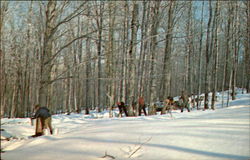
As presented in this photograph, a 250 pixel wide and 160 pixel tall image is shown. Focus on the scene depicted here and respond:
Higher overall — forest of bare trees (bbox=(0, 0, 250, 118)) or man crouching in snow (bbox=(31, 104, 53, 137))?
forest of bare trees (bbox=(0, 0, 250, 118))

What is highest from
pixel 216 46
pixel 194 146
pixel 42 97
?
pixel 216 46

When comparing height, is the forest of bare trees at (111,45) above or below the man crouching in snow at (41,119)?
above

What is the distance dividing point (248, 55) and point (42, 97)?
22.6 meters

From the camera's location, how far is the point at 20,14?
19.7m

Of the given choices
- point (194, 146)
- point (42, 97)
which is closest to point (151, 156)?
point (194, 146)

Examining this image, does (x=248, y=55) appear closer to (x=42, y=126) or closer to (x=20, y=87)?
(x=42, y=126)

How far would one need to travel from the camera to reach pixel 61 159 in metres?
3.02

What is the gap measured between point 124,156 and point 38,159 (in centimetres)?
130

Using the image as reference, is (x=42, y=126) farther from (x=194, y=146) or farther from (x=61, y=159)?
(x=194, y=146)

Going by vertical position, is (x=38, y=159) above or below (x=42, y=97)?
below

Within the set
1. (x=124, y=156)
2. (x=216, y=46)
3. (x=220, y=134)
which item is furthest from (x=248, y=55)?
(x=124, y=156)

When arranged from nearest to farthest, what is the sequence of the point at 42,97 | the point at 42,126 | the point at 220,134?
1. the point at 220,134
2. the point at 42,97
3. the point at 42,126

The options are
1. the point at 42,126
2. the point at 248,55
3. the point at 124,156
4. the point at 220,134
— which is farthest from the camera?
the point at 248,55

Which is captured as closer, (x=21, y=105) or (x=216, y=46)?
(x=216, y=46)
